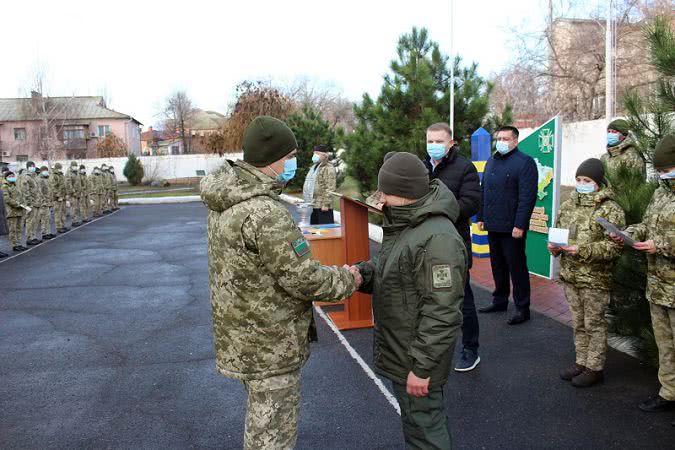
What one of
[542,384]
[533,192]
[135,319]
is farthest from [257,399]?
[135,319]

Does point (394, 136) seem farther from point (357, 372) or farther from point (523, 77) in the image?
point (523, 77)

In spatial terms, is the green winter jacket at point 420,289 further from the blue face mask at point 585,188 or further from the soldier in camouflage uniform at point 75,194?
the soldier in camouflage uniform at point 75,194

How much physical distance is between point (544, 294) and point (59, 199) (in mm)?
14507

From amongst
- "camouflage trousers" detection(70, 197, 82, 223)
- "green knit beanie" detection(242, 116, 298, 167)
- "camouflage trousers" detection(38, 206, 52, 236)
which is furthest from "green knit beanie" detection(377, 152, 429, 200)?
"camouflage trousers" detection(70, 197, 82, 223)

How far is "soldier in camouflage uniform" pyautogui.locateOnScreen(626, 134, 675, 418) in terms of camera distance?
11.1ft

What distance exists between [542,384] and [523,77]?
24.4 metres

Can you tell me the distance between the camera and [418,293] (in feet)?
8.17

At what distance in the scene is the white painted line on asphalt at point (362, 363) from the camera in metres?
4.06

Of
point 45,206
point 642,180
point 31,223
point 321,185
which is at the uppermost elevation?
point 642,180

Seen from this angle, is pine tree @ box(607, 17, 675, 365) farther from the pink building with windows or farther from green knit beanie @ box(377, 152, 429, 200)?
the pink building with windows

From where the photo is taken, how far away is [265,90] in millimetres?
35781

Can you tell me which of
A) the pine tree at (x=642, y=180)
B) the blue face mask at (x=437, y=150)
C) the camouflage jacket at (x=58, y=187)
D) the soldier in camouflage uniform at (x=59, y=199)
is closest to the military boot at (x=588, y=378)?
the pine tree at (x=642, y=180)

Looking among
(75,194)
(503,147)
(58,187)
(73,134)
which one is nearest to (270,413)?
(503,147)

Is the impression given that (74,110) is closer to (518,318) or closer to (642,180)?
(518,318)
